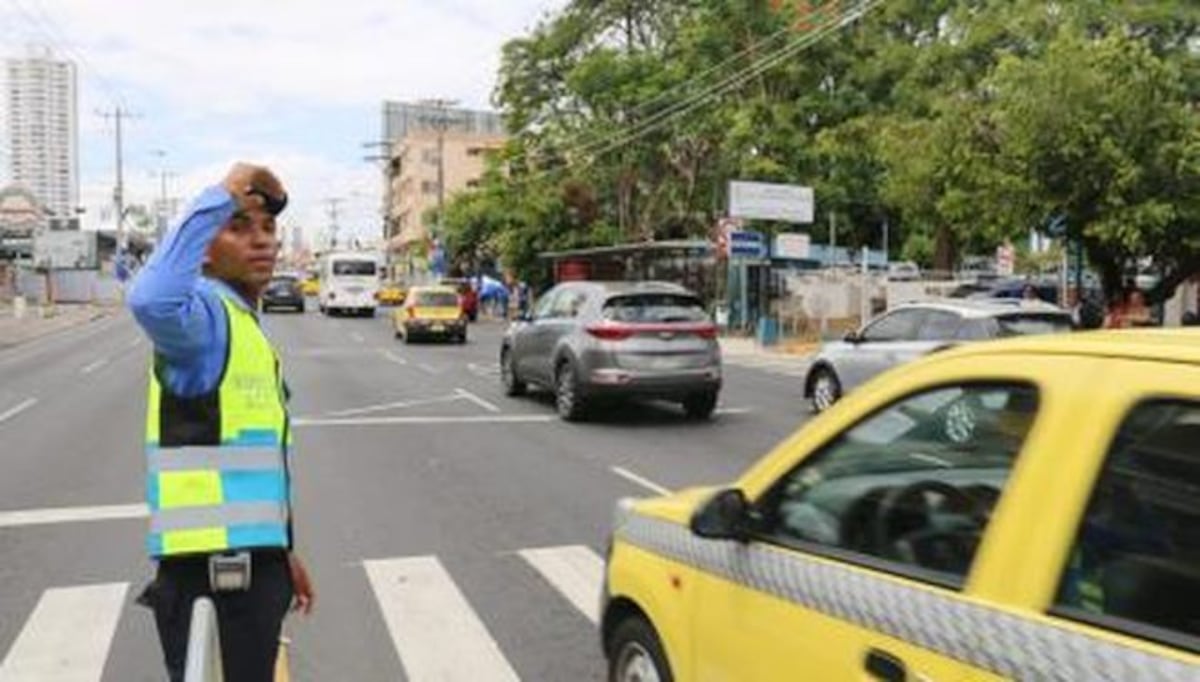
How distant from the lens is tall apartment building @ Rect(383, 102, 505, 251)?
132 m

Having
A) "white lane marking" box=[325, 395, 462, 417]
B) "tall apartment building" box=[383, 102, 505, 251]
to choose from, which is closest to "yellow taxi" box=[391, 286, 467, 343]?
"white lane marking" box=[325, 395, 462, 417]

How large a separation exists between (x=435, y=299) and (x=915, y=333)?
2403 centimetres

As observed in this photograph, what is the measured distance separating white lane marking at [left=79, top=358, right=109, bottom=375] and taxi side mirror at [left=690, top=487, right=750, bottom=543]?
2425 centimetres

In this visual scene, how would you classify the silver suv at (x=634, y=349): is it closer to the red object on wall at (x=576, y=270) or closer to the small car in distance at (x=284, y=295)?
the red object on wall at (x=576, y=270)

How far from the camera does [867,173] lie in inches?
2024

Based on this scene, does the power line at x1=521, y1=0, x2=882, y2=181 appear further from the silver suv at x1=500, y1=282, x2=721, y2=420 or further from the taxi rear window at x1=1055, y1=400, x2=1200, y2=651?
the taxi rear window at x1=1055, y1=400, x2=1200, y2=651

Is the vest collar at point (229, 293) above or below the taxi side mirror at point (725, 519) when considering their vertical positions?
above

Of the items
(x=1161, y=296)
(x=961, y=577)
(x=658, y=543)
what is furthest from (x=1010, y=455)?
(x=1161, y=296)

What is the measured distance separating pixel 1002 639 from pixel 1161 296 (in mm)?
26549

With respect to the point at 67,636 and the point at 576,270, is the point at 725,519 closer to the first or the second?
the point at 67,636

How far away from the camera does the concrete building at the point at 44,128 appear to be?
300 ft

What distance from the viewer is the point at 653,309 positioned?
56.5 feet

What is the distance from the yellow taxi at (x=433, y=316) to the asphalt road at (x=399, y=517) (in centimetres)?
1600

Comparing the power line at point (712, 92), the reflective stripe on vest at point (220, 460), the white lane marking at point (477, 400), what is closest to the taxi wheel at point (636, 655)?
the reflective stripe on vest at point (220, 460)
